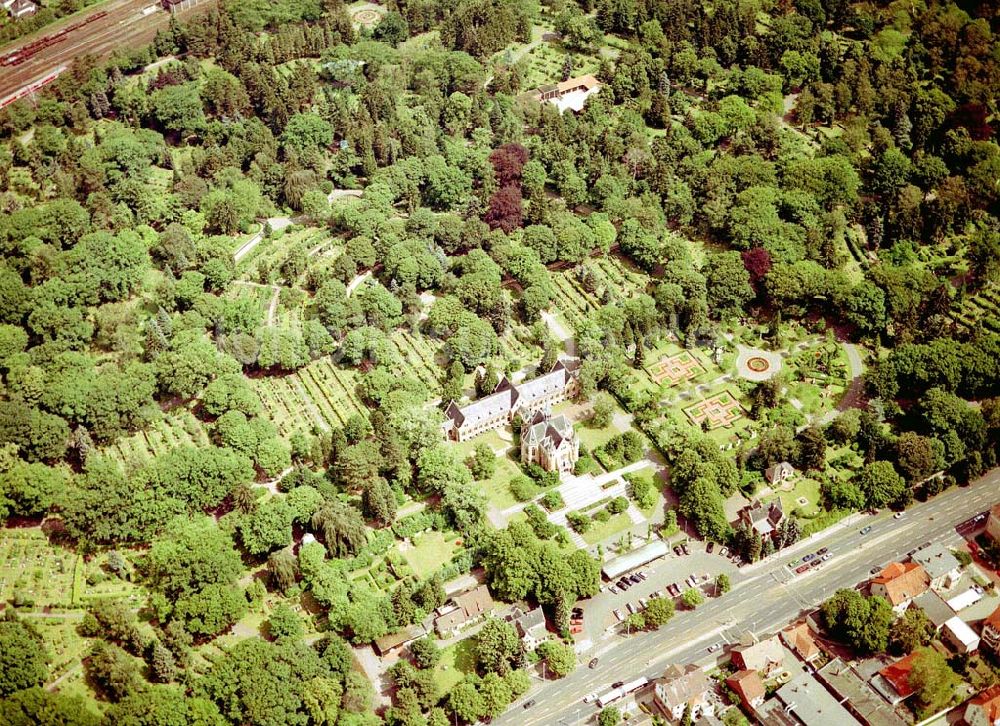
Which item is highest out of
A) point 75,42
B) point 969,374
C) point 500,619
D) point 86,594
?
point 75,42

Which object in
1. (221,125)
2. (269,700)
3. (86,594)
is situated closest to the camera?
(269,700)

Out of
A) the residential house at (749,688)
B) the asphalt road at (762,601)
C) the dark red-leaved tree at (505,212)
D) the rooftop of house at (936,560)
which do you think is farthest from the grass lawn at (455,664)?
the dark red-leaved tree at (505,212)

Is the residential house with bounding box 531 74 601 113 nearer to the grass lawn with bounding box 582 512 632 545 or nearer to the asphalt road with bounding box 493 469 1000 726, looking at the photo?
the grass lawn with bounding box 582 512 632 545

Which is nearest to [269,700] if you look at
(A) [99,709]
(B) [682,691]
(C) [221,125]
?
(A) [99,709]

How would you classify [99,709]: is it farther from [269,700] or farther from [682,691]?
[682,691]

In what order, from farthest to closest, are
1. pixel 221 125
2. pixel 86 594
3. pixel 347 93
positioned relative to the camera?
pixel 347 93 → pixel 221 125 → pixel 86 594

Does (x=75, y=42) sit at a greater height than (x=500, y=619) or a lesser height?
greater

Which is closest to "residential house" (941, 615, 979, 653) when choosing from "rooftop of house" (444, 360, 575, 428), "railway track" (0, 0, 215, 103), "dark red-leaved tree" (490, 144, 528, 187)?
"rooftop of house" (444, 360, 575, 428)
